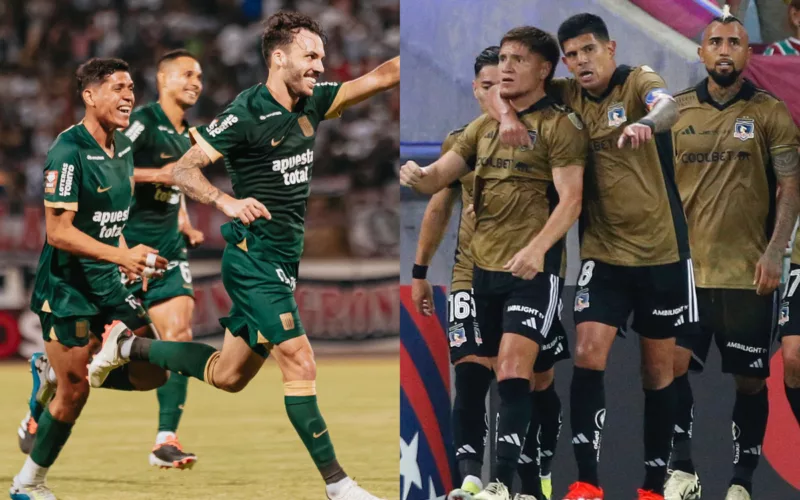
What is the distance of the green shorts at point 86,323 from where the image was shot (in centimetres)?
693

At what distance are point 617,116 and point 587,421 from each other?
1400mm

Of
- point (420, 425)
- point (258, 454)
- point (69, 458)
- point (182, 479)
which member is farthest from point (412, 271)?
point (69, 458)

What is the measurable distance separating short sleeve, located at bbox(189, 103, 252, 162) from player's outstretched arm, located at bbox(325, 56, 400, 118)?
0.51 meters

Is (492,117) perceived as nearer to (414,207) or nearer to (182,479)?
(414,207)

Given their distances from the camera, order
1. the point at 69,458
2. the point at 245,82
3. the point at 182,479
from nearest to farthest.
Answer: the point at 182,479 < the point at 69,458 < the point at 245,82

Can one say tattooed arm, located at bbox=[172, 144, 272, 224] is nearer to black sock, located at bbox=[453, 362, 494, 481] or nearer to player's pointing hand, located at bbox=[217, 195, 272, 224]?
player's pointing hand, located at bbox=[217, 195, 272, 224]

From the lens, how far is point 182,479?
26.2 feet

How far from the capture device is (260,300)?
618cm

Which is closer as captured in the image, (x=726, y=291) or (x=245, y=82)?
(x=726, y=291)

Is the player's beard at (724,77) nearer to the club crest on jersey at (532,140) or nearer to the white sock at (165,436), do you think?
the club crest on jersey at (532,140)

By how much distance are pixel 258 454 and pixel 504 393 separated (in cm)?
348

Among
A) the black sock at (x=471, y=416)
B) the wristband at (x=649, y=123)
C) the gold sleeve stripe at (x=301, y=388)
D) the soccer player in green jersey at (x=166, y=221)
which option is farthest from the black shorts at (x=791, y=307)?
the soccer player in green jersey at (x=166, y=221)

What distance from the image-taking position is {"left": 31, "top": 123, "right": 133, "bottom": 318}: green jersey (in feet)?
22.6

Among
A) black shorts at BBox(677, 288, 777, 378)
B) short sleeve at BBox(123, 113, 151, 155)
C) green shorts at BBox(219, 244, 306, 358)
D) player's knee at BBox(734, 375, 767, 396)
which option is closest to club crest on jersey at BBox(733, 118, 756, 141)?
black shorts at BBox(677, 288, 777, 378)
